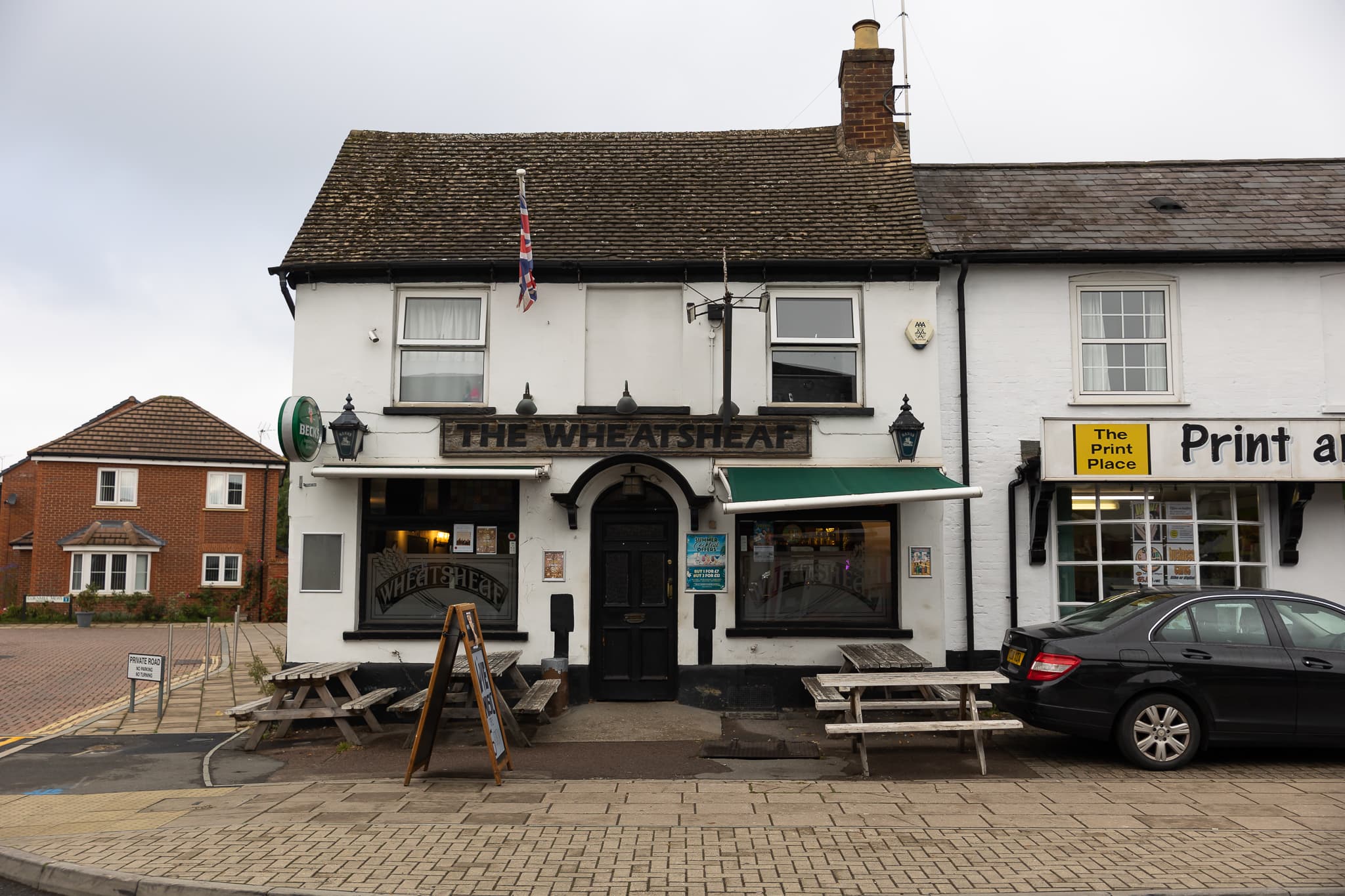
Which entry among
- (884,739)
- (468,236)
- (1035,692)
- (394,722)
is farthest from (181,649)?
(1035,692)

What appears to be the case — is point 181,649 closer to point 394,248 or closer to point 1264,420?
point 394,248

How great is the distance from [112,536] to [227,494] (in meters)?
3.78

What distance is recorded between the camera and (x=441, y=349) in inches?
449

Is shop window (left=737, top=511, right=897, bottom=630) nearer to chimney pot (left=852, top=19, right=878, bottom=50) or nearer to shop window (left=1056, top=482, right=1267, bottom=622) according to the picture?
shop window (left=1056, top=482, right=1267, bottom=622)

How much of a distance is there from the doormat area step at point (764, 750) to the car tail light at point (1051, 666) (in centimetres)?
212

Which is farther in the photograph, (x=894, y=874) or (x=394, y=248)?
(x=394, y=248)

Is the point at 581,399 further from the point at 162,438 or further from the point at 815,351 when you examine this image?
the point at 162,438

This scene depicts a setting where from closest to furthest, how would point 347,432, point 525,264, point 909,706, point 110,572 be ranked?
point 909,706 < point 525,264 < point 347,432 < point 110,572

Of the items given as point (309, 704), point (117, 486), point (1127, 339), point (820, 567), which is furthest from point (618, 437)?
point (117, 486)

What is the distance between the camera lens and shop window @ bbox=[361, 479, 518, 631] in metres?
11.2

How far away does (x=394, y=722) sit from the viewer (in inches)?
415

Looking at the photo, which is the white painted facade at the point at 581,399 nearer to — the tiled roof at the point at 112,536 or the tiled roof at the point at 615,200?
the tiled roof at the point at 615,200

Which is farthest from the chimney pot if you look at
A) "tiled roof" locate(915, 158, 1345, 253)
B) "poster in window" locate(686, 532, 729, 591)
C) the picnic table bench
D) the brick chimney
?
the picnic table bench

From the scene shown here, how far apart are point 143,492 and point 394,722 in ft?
87.0
